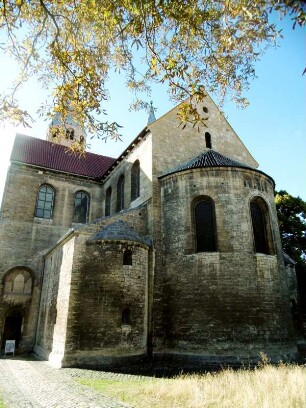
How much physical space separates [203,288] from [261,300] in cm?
243

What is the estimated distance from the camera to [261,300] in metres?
12.3

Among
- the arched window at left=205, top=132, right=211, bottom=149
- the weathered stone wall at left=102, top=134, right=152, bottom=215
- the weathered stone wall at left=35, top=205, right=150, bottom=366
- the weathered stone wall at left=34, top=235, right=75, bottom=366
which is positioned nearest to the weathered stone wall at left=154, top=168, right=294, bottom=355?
the weathered stone wall at left=35, top=205, right=150, bottom=366

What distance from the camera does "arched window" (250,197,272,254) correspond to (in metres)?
13.8

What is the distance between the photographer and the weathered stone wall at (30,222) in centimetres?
1723

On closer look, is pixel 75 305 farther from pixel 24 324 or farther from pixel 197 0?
pixel 197 0

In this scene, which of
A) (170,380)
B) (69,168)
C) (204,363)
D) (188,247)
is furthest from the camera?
(69,168)

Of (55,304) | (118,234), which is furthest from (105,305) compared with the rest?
(55,304)

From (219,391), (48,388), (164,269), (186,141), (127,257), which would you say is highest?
(186,141)

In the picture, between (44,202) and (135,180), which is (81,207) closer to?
(44,202)

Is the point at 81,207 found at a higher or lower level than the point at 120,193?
lower

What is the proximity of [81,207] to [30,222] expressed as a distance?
3.76 m

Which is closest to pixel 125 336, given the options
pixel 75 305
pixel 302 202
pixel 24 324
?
pixel 75 305

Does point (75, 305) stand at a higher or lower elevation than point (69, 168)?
lower

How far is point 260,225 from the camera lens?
1430 cm
